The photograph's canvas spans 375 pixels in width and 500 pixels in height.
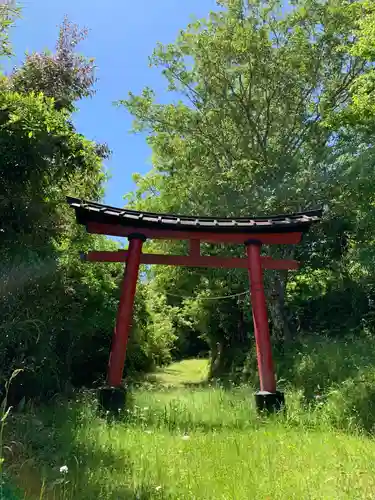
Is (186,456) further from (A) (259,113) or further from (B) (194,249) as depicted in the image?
(A) (259,113)

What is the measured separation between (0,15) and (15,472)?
4081mm

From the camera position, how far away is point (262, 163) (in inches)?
442

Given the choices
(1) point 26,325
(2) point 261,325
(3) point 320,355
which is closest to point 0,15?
(1) point 26,325

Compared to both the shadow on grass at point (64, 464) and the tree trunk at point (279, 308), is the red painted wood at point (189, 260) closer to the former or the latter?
the shadow on grass at point (64, 464)

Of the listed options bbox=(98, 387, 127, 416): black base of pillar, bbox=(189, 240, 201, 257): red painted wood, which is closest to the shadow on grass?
bbox=(98, 387, 127, 416): black base of pillar

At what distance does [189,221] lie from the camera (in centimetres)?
721

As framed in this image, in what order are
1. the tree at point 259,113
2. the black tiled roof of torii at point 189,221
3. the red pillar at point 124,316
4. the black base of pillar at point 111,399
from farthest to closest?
the tree at point 259,113 → the black tiled roof of torii at point 189,221 → the red pillar at point 124,316 → the black base of pillar at point 111,399

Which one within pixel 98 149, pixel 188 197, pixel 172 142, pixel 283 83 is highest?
pixel 283 83

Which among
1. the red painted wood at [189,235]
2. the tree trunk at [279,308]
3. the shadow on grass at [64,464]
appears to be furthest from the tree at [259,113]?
the shadow on grass at [64,464]

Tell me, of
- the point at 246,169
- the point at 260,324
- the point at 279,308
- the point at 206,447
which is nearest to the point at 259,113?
the point at 246,169

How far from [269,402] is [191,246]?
2.73 m

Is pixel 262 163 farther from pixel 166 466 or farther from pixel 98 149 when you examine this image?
pixel 166 466

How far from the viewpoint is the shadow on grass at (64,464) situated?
10.2 ft

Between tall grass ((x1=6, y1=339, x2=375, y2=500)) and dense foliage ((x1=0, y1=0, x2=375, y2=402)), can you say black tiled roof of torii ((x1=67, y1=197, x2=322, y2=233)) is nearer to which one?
dense foliage ((x1=0, y1=0, x2=375, y2=402))
